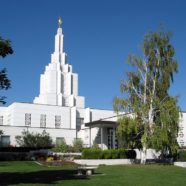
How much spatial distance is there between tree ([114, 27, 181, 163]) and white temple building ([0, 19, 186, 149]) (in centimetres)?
659

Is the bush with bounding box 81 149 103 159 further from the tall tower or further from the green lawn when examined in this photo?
the tall tower

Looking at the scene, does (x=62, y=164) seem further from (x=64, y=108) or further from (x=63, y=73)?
(x=63, y=73)

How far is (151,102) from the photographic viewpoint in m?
25.2

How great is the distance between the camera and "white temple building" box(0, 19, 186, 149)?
37.0 metres

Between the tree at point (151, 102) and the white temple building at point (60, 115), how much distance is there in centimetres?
659

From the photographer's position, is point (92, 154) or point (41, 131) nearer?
point (92, 154)

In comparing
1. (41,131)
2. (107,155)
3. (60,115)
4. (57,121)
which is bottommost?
(107,155)

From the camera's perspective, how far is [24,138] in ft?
127

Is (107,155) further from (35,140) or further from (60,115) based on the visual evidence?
(60,115)

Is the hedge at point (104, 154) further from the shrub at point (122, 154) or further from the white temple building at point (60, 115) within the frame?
the white temple building at point (60, 115)

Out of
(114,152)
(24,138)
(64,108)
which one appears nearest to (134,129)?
(114,152)

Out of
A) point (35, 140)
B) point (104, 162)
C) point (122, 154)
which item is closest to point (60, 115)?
point (35, 140)

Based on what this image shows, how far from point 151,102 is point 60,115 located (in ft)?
91.1

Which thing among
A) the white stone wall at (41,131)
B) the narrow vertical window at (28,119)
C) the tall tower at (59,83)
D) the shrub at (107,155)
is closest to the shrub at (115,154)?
the shrub at (107,155)
